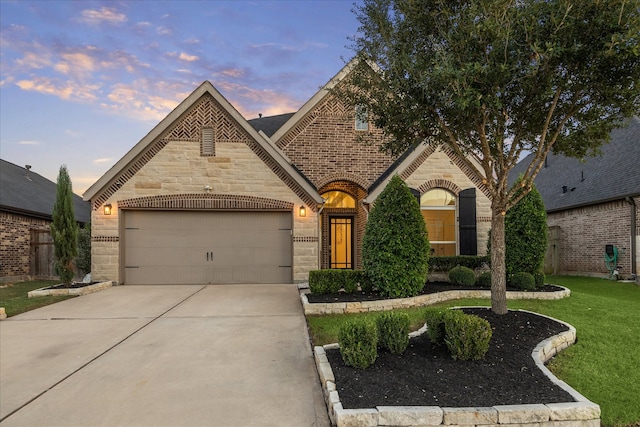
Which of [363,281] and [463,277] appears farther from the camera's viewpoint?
[463,277]

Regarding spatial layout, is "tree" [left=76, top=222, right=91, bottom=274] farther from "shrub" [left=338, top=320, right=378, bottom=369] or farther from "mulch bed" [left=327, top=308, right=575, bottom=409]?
"shrub" [left=338, top=320, right=378, bottom=369]

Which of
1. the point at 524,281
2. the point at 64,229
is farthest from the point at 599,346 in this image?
the point at 64,229

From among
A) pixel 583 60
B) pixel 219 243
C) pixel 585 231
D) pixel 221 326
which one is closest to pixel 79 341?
pixel 221 326

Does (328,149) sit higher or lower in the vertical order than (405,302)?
higher

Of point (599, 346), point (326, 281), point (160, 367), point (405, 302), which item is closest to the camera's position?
point (160, 367)

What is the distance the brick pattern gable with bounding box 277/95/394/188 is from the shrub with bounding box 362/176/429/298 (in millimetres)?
5295

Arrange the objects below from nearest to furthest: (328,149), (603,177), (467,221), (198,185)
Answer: (198,185), (467,221), (328,149), (603,177)

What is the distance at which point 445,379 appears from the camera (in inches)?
150

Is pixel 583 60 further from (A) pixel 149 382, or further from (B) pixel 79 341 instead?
(B) pixel 79 341

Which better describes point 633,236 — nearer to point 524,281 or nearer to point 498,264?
point 524,281

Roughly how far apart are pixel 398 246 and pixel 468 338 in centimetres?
384

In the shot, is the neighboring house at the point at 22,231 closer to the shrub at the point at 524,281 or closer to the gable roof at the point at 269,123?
the gable roof at the point at 269,123

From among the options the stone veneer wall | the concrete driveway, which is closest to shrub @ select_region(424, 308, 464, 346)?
the concrete driveway

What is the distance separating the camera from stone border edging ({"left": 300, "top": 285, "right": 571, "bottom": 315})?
24.6ft
